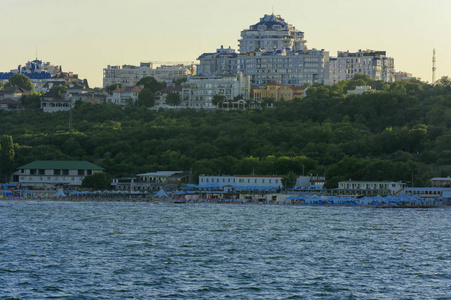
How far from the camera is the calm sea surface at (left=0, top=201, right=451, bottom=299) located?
49.8 meters

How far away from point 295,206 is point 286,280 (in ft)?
235

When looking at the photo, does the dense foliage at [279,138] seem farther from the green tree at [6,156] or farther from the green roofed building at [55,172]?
the green roofed building at [55,172]

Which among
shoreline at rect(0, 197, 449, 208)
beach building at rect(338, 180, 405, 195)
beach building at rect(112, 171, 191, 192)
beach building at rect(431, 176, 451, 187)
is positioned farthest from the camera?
beach building at rect(112, 171, 191, 192)

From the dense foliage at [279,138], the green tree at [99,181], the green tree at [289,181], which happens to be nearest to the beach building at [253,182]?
the green tree at [289,181]

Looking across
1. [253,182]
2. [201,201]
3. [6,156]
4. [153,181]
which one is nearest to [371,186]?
[253,182]

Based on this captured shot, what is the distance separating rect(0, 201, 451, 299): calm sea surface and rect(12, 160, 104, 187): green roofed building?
130 ft

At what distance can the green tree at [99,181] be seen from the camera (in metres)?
141

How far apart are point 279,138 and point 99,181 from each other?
37.9m

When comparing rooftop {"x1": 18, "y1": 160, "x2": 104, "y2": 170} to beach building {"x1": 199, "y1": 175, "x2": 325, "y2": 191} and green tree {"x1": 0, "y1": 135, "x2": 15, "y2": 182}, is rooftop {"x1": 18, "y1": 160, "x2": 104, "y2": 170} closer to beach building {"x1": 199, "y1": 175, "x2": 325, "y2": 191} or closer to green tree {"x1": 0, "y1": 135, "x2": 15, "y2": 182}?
green tree {"x1": 0, "y1": 135, "x2": 15, "y2": 182}

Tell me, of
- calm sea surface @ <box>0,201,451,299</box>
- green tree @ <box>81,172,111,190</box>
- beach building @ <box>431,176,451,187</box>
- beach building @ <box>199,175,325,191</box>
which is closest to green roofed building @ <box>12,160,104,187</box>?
green tree @ <box>81,172,111,190</box>

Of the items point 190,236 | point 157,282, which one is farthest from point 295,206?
point 157,282

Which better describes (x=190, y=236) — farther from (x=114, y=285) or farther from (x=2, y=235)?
(x=114, y=285)

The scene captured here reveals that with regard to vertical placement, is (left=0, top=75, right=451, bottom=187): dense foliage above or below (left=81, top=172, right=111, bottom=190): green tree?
above

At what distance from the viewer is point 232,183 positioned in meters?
141
